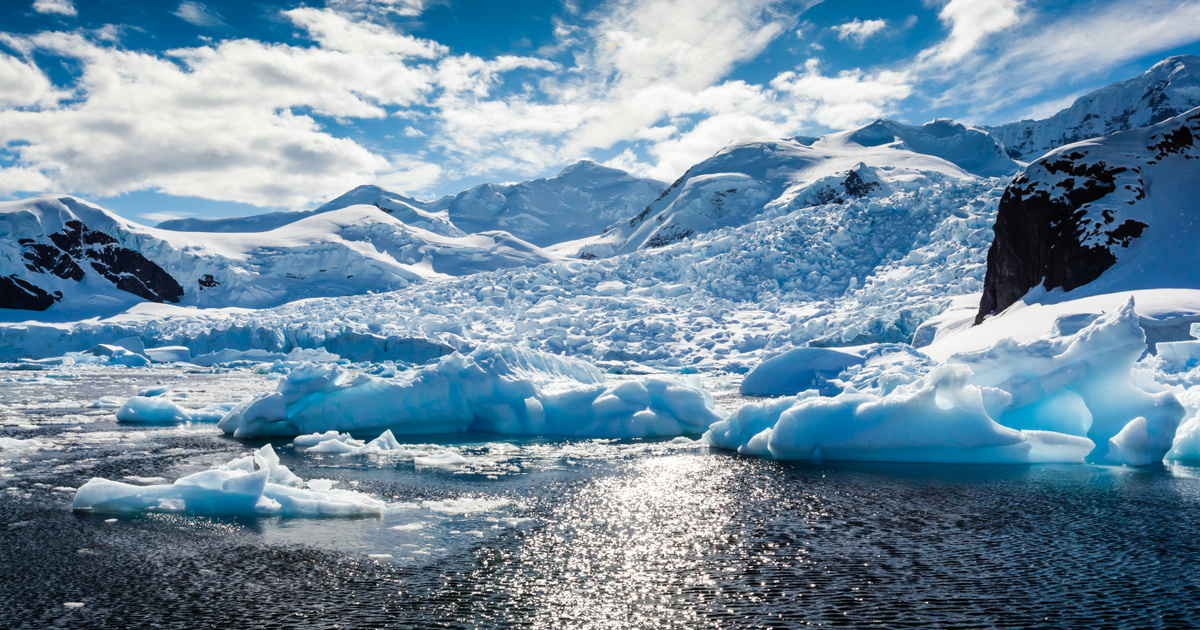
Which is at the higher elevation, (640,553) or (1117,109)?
(1117,109)

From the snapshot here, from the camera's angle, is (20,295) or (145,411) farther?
(20,295)

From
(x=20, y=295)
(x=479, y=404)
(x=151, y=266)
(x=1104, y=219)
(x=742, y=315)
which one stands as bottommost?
(x=479, y=404)

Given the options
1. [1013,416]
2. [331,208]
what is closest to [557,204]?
[331,208]

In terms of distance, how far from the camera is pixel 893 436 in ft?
37.9

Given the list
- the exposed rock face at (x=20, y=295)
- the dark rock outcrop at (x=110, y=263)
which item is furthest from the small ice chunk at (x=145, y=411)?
the dark rock outcrop at (x=110, y=263)

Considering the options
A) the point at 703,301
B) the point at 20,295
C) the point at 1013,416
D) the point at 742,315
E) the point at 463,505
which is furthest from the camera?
the point at 20,295

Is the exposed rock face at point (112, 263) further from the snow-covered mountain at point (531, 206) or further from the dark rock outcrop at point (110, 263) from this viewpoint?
the snow-covered mountain at point (531, 206)

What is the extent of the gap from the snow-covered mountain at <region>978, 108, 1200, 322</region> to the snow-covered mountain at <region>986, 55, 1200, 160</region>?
59.9m

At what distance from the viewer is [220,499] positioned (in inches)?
327

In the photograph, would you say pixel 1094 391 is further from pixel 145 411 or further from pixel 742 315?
pixel 742 315

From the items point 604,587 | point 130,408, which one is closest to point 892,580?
point 604,587

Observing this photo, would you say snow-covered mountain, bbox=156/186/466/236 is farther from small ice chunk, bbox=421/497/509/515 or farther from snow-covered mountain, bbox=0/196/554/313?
small ice chunk, bbox=421/497/509/515

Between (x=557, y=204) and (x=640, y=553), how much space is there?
4231 inches

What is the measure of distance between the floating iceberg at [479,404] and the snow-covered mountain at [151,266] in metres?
42.6
